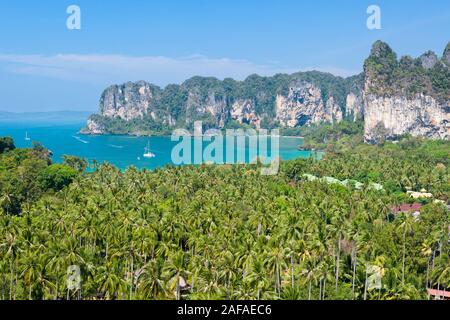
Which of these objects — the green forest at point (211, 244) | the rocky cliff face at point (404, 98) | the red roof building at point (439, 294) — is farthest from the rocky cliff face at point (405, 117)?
the red roof building at point (439, 294)

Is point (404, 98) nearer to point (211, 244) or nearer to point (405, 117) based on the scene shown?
point (405, 117)

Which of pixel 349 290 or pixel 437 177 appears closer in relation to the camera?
pixel 349 290

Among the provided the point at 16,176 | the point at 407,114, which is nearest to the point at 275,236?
the point at 16,176

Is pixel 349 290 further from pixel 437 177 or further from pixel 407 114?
pixel 407 114

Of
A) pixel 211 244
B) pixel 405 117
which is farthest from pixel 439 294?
pixel 405 117

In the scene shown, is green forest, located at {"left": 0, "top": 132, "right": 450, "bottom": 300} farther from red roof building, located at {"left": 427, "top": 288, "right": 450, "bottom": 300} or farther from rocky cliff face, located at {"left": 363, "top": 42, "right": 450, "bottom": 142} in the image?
rocky cliff face, located at {"left": 363, "top": 42, "right": 450, "bottom": 142}

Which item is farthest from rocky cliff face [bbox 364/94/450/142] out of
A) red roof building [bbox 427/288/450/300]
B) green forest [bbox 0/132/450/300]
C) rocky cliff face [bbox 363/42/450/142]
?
red roof building [bbox 427/288/450/300]

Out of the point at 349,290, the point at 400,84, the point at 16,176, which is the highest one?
the point at 400,84
